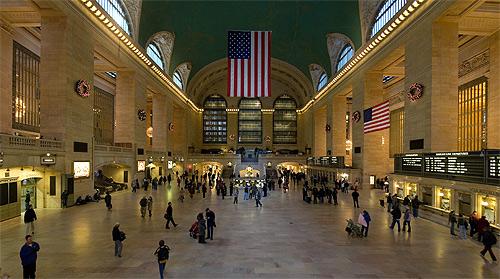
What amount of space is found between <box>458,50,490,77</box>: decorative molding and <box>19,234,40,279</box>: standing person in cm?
2641

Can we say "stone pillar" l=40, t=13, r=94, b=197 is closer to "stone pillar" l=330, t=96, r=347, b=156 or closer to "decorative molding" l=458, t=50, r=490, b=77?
"decorative molding" l=458, t=50, r=490, b=77

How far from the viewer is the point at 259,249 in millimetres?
10164

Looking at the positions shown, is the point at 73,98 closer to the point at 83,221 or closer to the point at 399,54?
the point at 83,221

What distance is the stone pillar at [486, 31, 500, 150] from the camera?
20719 mm

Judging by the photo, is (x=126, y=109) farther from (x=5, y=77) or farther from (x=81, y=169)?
(x=81, y=169)

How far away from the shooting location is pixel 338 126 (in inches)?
1596

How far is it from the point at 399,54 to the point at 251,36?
1142 cm

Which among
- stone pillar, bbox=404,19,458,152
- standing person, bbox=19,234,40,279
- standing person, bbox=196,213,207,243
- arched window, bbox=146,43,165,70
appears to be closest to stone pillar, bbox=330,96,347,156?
stone pillar, bbox=404,19,458,152

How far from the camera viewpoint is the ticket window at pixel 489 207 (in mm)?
12133

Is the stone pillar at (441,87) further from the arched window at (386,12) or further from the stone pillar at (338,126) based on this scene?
the stone pillar at (338,126)

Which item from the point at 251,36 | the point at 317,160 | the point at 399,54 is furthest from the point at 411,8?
the point at 317,160

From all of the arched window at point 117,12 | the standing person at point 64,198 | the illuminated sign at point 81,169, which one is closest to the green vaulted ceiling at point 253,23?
the arched window at point 117,12

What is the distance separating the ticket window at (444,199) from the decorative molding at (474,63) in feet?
38.9

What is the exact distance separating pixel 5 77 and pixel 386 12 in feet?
88.7
